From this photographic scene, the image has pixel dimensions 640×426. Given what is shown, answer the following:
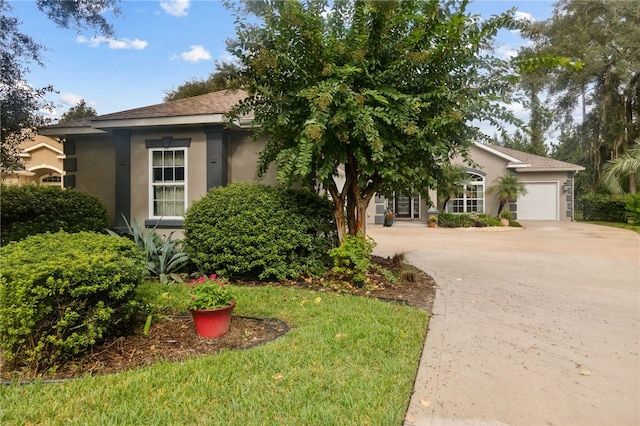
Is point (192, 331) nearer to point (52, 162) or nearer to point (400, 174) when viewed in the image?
point (400, 174)

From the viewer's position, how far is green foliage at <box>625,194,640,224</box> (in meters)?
16.3

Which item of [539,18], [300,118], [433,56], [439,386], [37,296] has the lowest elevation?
[439,386]

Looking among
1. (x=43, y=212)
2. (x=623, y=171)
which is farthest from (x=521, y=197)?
(x=43, y=212)

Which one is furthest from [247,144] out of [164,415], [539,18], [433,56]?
[539,18]

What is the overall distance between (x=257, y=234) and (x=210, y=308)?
2330mm

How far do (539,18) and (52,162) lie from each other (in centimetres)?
3024

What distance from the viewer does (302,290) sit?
211 inches

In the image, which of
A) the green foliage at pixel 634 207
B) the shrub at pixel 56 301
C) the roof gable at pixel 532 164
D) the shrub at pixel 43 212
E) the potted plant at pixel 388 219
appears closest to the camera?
the shrub at pixel 56 301

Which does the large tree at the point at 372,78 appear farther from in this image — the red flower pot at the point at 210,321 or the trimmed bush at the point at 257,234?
the red flower pot at the point at 210,321

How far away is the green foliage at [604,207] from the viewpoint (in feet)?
60.1

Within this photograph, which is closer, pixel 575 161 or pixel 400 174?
pixel 400 174

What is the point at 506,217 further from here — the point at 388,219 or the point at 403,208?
the point at 388,219

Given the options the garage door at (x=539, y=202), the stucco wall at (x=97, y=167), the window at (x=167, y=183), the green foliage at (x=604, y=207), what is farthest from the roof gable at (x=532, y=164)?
the stucco wall at (x=97, y=167)

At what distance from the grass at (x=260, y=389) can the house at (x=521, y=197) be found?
51.1 feet
